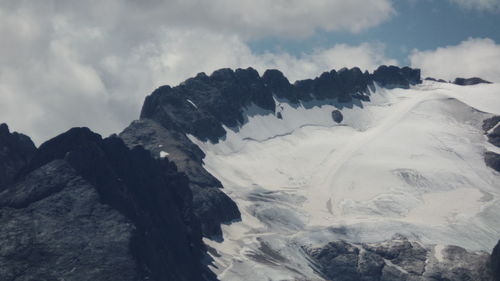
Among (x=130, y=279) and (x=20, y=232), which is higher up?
(x=20, y=232)

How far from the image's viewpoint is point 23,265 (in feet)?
629

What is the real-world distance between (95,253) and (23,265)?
655 inches

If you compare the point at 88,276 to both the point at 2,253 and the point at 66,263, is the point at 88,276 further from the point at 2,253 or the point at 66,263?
the point at 2,253

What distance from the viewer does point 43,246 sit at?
649 feet

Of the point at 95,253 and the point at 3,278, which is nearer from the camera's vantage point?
the point at 3,278

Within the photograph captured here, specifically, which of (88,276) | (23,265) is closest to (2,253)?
(23,265)

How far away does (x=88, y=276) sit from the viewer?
192m

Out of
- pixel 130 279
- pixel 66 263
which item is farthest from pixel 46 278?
pixel 130 279

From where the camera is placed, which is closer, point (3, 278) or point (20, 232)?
point (3, 278)

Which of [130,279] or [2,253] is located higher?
[2,253]

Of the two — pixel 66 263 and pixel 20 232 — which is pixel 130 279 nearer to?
pixel 66 263

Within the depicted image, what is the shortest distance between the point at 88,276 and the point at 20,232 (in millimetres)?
20577

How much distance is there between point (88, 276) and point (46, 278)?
919cm

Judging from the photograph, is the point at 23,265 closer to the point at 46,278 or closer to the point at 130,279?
the point at 46,278
